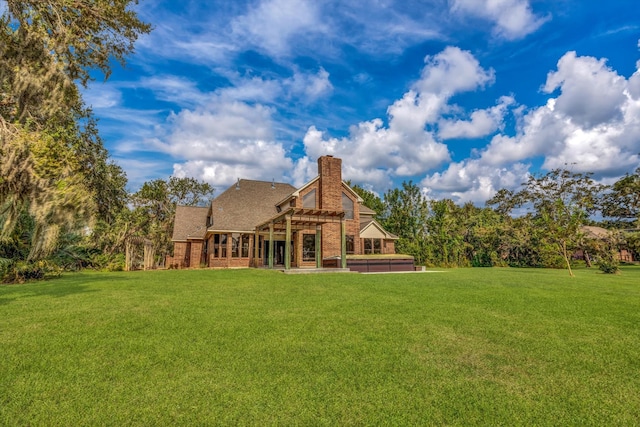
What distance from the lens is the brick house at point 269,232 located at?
22125 mm

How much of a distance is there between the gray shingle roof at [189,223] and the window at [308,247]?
7745 millimetres

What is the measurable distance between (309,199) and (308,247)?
348 centimetres

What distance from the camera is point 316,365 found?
354cm

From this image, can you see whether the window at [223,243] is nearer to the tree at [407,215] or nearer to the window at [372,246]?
the window at [372,246]

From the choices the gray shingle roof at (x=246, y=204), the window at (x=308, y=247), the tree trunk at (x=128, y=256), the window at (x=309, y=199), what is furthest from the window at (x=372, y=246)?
the tree trunk at (x=128, y=256)

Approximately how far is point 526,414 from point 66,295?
951cm

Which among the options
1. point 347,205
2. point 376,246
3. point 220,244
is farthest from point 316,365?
point 376,246

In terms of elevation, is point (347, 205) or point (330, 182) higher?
point (330, 182)

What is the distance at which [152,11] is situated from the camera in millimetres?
10500

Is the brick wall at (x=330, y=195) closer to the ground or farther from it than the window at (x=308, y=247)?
farther from it

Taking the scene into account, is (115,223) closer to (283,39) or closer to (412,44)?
(283,39)

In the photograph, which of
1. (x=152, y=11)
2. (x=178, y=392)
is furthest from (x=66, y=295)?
(x=152, y=11)

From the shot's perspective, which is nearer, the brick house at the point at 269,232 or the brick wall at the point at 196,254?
the brick house at the point at 269,232

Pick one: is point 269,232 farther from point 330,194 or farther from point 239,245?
point 330,194
